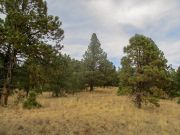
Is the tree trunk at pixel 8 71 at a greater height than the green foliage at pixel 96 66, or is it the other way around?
the green foliage at pixel 96 66

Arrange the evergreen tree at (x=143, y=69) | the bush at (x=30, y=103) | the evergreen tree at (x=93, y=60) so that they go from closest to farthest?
the bush at (x=30, y=103) < the evergreen tree at (x=143, y=69) < the evergreen tree at (x=93, y=60)

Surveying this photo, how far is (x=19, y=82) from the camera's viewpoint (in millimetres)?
30156

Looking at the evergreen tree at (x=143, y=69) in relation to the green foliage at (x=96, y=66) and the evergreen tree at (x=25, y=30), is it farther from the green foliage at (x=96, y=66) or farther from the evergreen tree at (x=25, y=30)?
the green foliage at (x=96, y=66)

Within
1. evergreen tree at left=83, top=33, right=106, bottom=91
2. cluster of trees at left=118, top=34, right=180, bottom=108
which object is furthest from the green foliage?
cluster of trees at left=118, top=34, right=180, bottom=108

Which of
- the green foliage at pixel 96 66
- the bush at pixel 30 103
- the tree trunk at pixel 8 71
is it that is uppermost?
the green foliage at pixel 96 66

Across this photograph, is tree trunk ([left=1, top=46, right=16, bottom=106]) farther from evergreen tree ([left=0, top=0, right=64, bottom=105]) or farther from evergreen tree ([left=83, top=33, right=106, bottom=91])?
evergreen tree ([left=83, top=33, right=106, bottom=91])

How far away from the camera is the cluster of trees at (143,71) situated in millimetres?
31734

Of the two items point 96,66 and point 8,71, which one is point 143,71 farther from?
point 96,66

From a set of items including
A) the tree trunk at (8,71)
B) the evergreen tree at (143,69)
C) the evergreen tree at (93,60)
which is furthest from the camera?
→ the evergreen tree at (93,60)

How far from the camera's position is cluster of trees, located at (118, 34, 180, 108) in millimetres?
31734

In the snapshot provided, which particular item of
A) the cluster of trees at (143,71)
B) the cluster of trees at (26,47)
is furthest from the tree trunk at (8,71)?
the cluster of trees at (143,71)

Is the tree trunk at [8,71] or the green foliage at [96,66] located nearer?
the tree trunk at [8,71]

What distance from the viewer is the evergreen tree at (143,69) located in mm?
31703

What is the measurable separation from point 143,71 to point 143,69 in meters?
0.22
